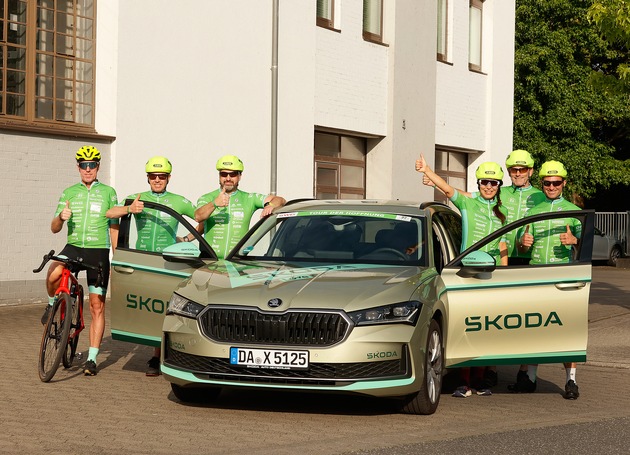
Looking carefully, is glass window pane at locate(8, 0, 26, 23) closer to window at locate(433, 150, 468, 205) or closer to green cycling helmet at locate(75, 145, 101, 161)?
green cycling helmet at locate(75, 145, 101, 161)

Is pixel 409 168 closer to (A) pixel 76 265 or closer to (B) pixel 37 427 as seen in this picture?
(A) pixel 76 265

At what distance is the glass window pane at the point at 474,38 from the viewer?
29244 millimetres

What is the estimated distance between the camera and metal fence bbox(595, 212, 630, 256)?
44.8m

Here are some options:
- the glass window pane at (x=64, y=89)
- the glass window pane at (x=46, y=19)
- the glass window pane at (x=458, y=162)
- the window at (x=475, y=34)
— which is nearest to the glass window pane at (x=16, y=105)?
the glass window pane at (x=64, y=89)

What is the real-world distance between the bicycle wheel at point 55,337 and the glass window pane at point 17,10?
8.22 meters

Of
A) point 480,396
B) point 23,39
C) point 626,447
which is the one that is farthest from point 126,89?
point 626,447

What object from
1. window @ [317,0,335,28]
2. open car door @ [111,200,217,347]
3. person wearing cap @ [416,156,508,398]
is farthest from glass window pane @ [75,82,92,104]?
person wearing cap @ [416,156,508,398]

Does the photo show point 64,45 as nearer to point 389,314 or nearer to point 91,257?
point 91,257

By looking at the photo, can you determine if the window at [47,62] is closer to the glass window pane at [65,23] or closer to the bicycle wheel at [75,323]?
the glass window pane at [65,23]

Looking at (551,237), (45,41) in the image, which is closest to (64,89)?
(45,41)

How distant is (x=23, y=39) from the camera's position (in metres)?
17.6

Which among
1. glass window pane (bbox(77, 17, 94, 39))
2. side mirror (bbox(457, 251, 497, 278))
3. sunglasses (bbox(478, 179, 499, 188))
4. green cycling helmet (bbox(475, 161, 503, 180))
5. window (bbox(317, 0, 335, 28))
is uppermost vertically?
window (bbox(317, 0, 335, 28))

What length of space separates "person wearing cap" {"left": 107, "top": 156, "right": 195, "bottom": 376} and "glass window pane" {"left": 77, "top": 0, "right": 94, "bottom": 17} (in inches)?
327

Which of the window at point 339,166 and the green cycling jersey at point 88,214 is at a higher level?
the window at point 339,166
